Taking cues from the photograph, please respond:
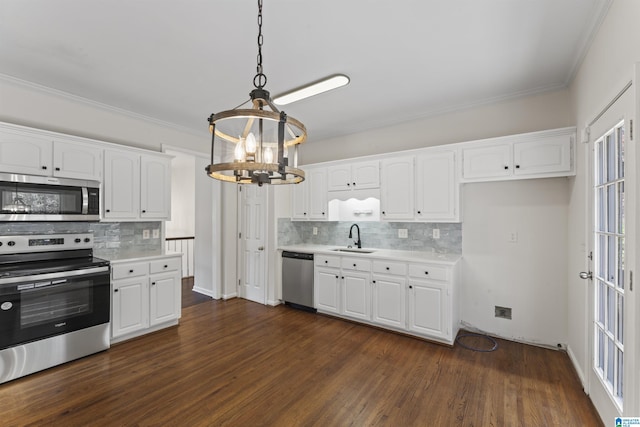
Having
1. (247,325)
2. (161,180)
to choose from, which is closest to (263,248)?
(247,325)

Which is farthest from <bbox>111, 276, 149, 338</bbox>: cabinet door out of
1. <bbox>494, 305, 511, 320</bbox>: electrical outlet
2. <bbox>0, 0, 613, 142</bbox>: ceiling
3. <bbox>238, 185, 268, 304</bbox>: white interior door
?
<bbox>494, 305, 511, 320</bbox>: electrical outlet

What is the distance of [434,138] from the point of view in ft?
12.5

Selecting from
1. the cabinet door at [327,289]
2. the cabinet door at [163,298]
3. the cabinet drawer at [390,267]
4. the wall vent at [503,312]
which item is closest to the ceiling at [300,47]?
the cabinet drawer at [390,267]

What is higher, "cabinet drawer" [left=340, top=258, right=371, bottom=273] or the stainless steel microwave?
the stainless steel microwave

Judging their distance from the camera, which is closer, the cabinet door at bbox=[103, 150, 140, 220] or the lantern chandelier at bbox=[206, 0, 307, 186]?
the lantern chandelier at bbox=[206, 0, 307, 186]

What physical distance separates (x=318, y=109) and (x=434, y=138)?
1554mm

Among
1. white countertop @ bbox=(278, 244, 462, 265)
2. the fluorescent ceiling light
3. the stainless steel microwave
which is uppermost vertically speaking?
the fluorescent ceiling light

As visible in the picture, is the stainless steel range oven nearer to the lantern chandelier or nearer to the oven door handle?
the oven door handle

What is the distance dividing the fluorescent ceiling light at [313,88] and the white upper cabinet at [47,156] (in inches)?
84.9

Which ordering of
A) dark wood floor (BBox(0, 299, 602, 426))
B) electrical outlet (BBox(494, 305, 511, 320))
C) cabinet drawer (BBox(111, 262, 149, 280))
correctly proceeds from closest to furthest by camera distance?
dark wood floor (BBox(0, 299, 602, 426)), cabinet drawer (BBox(111, 262, 149, 280)), electrical outlet (BBox(494, 305, 511, 320))

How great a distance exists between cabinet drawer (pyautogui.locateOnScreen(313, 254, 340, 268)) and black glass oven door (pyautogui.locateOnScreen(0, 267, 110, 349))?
2473 mm

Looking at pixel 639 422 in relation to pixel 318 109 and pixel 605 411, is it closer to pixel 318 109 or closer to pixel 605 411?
pixel 605 411

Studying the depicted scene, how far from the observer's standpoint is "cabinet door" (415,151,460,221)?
3.38 meters

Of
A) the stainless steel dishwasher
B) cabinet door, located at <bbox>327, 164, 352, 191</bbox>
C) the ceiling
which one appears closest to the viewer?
the ceiling
